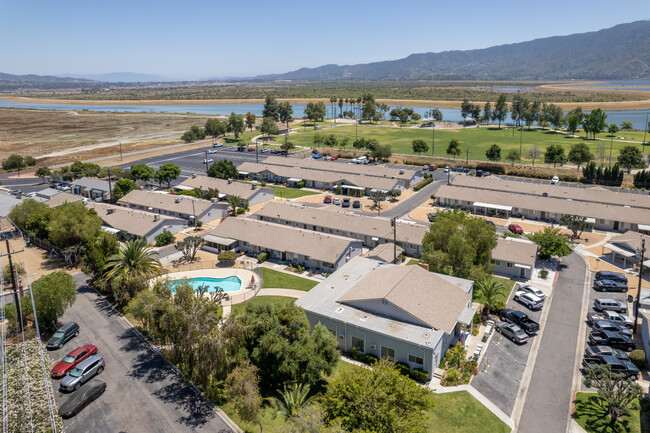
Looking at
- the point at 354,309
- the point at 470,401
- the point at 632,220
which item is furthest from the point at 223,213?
the point at 632,220

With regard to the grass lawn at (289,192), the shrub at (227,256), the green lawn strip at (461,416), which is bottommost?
the green lawn strip at (461,416)

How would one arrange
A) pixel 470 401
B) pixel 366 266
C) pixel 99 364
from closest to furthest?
1. pixel 470 401
2. pixel 99 364
3. pixel 366 266

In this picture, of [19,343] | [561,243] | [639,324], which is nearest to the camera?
[19,343]

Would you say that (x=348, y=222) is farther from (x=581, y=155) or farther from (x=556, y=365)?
(x=581, y=155)

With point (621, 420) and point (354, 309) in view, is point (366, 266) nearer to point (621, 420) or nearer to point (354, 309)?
point (354, 309)

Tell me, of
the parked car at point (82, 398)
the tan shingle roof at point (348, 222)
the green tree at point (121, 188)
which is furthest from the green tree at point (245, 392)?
the green tree at point (121, 188)

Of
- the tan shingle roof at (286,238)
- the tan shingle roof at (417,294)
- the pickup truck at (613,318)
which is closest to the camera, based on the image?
the tan shingle roof at (417,294)

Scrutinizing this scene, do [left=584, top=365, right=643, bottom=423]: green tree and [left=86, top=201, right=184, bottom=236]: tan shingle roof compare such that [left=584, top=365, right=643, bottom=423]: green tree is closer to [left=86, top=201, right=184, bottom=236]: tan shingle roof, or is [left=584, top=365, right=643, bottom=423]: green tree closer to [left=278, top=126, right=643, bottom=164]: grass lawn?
[left=86, top=201, right=184, bottom=236]: tan shingle roof

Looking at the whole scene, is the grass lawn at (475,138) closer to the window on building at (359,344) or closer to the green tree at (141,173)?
the green tree at (141,173)
